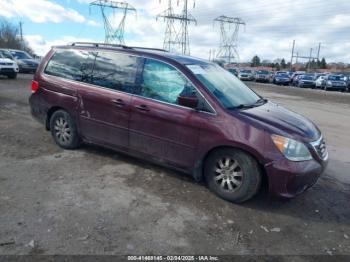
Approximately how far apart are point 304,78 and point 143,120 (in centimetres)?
3981

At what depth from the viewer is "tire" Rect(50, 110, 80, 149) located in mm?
6281

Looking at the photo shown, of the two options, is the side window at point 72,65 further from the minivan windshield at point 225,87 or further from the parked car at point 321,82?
the parked car at point 321,82

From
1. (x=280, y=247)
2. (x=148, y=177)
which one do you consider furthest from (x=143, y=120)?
(x=280, y=247)

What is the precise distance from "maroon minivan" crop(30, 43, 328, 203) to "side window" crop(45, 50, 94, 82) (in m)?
0.02

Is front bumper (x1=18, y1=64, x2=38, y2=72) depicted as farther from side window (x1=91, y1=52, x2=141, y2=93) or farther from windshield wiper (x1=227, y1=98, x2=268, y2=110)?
windshield wiper (x1=227, y1=98, x2=268, y2=110)

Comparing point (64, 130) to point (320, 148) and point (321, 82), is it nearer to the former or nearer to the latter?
point (320, 148)

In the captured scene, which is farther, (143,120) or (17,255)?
(143,120)

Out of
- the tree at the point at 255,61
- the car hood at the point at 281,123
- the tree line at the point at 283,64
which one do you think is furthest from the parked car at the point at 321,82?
the tree at the point at 255,61

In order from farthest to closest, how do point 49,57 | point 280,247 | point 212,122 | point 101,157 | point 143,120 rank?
point 49,57
point 101,157
point 143,120
point 212,122
point 280,247

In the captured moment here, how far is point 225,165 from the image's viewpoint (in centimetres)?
474

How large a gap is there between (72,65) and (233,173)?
11.0ft

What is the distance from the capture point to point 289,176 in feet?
14.3

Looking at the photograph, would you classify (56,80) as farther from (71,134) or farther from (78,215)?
(78,215)

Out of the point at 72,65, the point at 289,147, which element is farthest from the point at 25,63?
the point at 289,147
